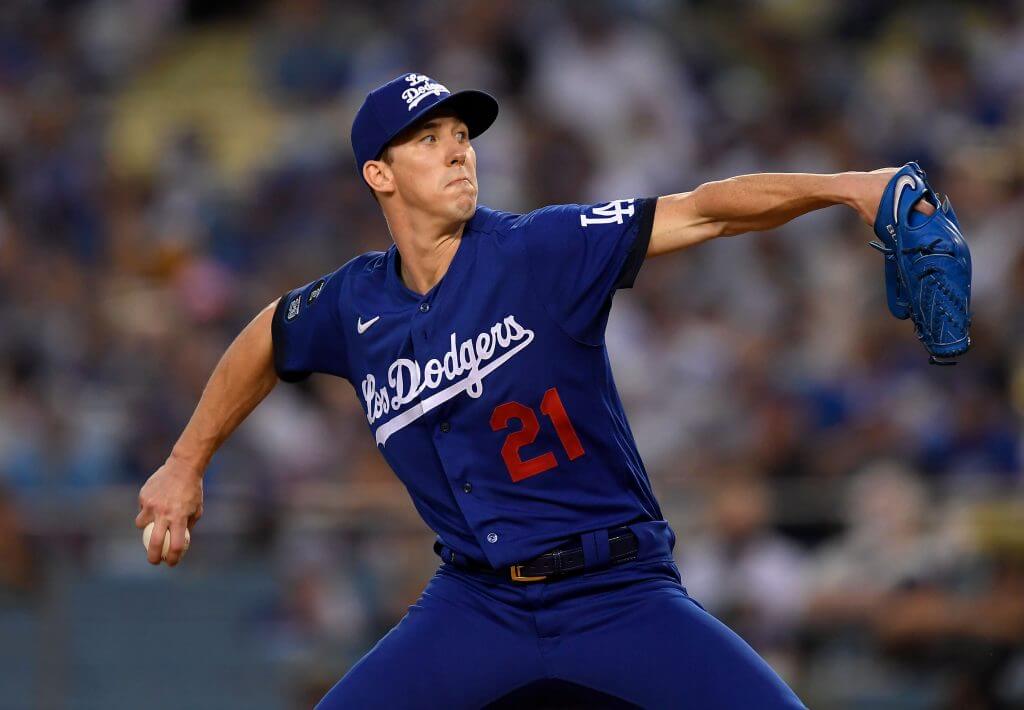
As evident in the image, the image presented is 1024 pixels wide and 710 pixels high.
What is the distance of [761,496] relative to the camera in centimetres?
818

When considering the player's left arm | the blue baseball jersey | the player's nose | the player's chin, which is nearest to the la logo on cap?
the player's nose

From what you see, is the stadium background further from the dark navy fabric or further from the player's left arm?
the player's left arm

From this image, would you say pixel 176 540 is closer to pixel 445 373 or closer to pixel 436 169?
pixel 445 373

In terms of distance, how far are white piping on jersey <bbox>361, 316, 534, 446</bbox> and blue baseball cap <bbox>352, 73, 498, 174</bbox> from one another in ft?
2.08

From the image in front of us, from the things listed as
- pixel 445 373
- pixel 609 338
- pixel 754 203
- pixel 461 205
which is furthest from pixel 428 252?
pixel 609 338

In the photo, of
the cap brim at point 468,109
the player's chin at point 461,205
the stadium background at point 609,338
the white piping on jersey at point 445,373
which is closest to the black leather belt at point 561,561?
the white piping on jersey at point 445,373

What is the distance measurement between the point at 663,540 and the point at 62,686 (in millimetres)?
4858

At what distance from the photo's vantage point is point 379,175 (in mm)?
4941

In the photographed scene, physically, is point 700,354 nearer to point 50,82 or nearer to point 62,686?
point 62,686

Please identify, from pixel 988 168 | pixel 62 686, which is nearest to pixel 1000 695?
pixel 988 168

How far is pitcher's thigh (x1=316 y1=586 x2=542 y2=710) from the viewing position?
4.53 m

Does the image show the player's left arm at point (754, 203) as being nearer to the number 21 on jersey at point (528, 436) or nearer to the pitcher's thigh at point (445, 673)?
the number 21 on jersey at point (528, 436)

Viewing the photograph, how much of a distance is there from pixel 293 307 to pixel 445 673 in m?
1.24

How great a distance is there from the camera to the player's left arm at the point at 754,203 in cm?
428
